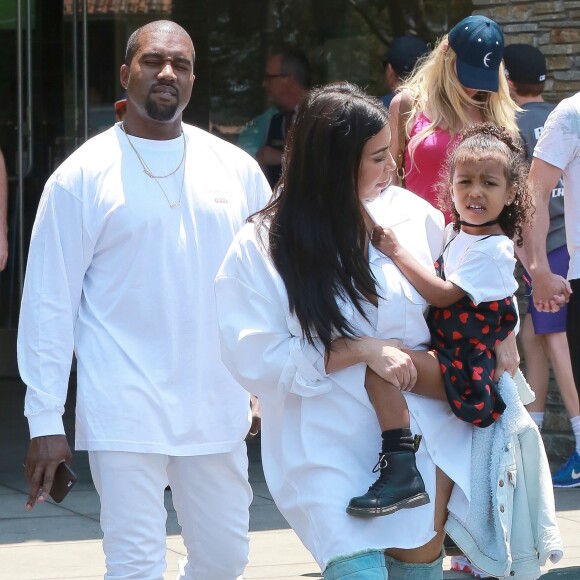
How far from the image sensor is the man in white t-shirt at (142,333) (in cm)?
404

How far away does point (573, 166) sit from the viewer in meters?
5.70

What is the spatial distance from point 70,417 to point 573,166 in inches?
189

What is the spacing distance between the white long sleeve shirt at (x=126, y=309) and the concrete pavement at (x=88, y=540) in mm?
1392

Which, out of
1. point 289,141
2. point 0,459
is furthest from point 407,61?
point 289,141

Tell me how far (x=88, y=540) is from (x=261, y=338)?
276 centimetres

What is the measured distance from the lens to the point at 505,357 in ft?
12.2

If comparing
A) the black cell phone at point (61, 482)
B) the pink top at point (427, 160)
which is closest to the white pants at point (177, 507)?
the black cell phone at point (61, 482)

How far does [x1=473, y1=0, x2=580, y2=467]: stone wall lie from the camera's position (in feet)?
25.6

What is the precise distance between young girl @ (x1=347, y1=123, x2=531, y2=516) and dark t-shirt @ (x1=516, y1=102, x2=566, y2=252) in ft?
9.49

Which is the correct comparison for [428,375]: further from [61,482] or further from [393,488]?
[61,482]

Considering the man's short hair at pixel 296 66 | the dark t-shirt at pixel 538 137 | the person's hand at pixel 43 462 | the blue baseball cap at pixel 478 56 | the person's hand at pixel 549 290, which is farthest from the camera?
the man's short hair at pixel 296 66

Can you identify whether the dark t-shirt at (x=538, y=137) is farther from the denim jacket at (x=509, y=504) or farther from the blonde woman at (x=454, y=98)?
the denim jacket at (x=509, y=504)

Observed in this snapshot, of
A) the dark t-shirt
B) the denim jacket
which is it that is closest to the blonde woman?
the dark t-shirt

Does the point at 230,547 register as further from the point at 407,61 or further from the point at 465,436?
the point at 407,61
